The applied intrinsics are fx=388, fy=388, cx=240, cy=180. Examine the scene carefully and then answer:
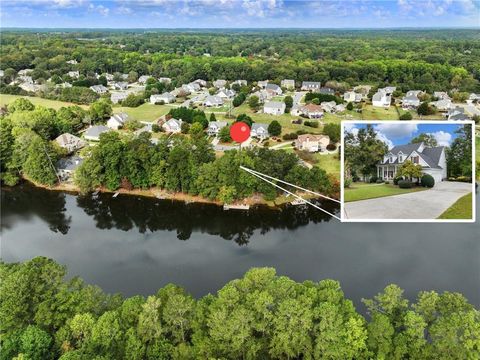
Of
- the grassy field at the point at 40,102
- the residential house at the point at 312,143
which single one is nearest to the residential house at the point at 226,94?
the grassy field at the point at 40,102

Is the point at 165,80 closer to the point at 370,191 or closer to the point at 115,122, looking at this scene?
the point at 115,122

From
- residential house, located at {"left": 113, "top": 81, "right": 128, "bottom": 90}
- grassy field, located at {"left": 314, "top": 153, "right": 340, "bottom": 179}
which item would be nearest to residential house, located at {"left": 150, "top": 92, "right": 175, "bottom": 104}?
residential house, located at {"left": 113, "top": 81, "right": 128, "bottom": 90}

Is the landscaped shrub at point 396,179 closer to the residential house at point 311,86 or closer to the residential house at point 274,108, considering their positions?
the residential house at point 274,108

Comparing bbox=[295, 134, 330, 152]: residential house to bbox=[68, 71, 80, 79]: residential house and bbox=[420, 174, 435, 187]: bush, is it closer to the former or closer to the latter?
bbox=[420, 174, 435, 187]: bush

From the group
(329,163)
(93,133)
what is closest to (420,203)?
(329,163)

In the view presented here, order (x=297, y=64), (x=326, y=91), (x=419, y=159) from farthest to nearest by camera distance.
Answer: (x=297, y=64)
(x=326, y=91)
(x=419, y=159)

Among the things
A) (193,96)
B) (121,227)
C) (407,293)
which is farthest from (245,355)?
(193,96)
